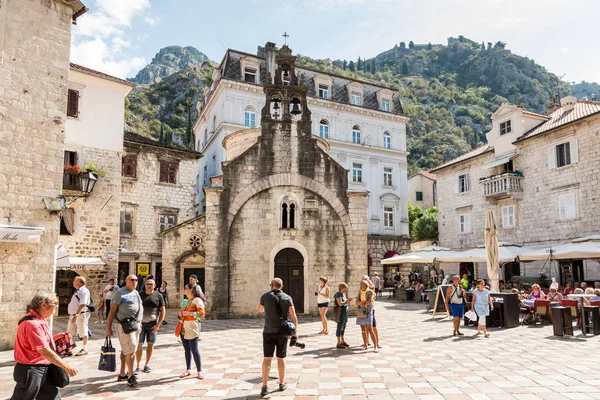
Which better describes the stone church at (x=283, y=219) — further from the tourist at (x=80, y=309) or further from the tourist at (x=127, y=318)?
the tourist at (x=127, y=318)

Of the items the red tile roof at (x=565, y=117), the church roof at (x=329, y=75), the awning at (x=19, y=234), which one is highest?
the church roof at (x=329, y=75)

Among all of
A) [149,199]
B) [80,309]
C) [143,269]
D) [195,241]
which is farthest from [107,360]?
[149,199]

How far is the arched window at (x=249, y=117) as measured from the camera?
110 feet

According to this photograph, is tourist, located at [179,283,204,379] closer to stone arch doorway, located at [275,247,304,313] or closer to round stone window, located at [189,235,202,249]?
stone arch doorway, located at [275,247,304,313]

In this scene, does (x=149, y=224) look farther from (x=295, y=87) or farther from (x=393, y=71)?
(x=393, y=71)

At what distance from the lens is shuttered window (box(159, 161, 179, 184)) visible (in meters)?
27.6

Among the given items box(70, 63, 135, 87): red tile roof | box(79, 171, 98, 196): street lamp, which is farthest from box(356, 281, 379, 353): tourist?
box(70, 63, 135, 87): red tile roof

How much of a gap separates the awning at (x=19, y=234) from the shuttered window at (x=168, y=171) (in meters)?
17.4

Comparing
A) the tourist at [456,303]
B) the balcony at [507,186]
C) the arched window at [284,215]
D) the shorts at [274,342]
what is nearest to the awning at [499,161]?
the balcony at [507,186]

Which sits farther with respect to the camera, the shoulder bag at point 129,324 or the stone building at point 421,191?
the stone building at point 421,191

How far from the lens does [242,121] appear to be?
33.2m

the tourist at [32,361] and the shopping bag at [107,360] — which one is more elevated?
the tourist at [32,361]

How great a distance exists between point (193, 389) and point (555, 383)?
5.92m

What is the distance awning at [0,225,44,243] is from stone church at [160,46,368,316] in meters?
7.22
